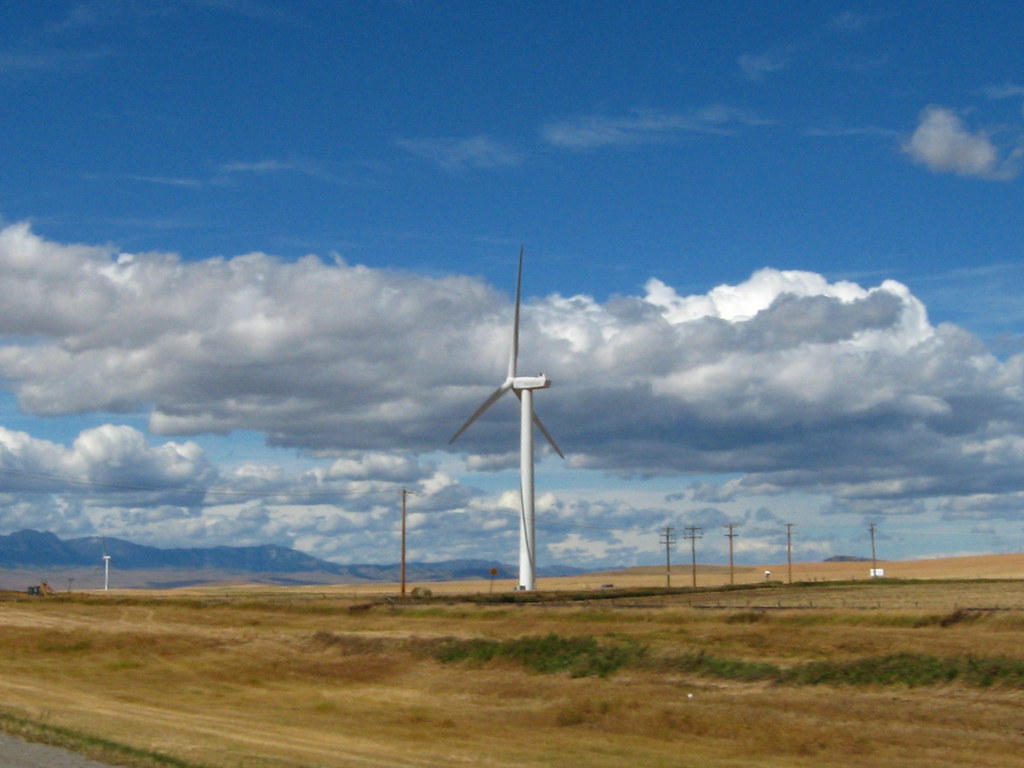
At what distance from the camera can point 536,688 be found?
55.2 metres

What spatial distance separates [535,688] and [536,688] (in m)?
0.06

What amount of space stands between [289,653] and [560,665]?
2115cm

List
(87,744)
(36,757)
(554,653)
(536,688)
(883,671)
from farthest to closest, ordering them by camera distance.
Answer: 1. (554,653)
2. (536,688)
3. (883,671)
4. (87,744)
5. (36,757)

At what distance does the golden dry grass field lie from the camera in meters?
38.6

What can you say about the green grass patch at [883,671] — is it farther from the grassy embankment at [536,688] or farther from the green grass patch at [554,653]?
the green grass patch at [554,653]

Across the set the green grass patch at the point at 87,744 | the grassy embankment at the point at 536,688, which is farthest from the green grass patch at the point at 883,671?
the green grass patch at the point at 87,744

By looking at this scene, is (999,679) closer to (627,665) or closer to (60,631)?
(627,665)

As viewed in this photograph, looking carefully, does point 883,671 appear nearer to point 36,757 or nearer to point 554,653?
point 554,653

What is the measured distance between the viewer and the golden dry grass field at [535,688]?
38.6 m

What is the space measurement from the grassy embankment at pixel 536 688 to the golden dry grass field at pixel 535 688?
0.52 ft

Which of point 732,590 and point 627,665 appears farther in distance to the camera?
point 732,590

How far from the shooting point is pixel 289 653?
239 feet

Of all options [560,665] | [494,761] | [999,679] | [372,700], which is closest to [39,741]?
[494,761]

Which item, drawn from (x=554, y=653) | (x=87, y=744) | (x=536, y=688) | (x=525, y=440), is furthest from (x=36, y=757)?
(x=525, y=440)
